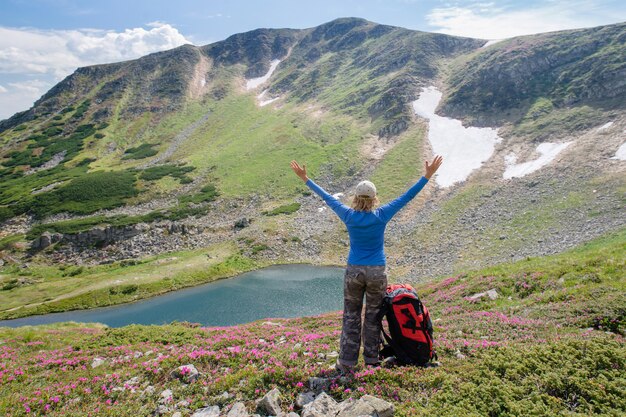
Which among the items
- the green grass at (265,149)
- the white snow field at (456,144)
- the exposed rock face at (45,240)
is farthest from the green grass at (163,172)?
the white snow field at (456,144)

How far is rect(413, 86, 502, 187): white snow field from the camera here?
67.6 meters

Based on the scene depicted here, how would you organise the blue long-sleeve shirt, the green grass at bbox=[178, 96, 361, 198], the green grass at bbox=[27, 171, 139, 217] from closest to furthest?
the blue long-sleeve shirt, the green grass at bbox=[27, 171, 139, 217], the green grass at bbox=[178, 96, 361, 198]

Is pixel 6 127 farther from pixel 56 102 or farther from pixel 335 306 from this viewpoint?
pixel 335 306

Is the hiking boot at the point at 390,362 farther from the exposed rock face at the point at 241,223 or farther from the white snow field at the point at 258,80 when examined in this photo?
the white snow field at the point at 258,80

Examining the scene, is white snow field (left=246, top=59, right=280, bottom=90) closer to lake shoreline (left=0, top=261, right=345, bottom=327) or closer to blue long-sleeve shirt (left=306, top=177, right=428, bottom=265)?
lake shoreline (left=0, top=261, right=345, bottom=327)

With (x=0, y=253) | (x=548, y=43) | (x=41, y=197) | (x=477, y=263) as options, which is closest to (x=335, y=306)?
(x=477, y=263)

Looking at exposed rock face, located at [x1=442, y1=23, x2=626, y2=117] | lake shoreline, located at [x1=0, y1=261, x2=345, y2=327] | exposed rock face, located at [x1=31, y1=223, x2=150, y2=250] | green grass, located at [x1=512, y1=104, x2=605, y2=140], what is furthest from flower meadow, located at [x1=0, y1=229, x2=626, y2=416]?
exposed rock face, located at [x1=442, y1=23, x2=626, y2=117]

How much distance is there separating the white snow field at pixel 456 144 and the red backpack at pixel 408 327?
60.6m

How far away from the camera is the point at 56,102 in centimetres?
15675

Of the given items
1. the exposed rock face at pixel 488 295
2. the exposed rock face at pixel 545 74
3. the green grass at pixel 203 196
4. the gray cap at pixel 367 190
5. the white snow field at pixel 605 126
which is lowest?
the exposed rock face at pixel 488 295

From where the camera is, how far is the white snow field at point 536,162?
59.4 meters

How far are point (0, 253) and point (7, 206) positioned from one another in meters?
26.1

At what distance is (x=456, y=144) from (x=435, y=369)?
7653 centimetres

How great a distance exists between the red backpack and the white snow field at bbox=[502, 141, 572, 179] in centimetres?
5989
